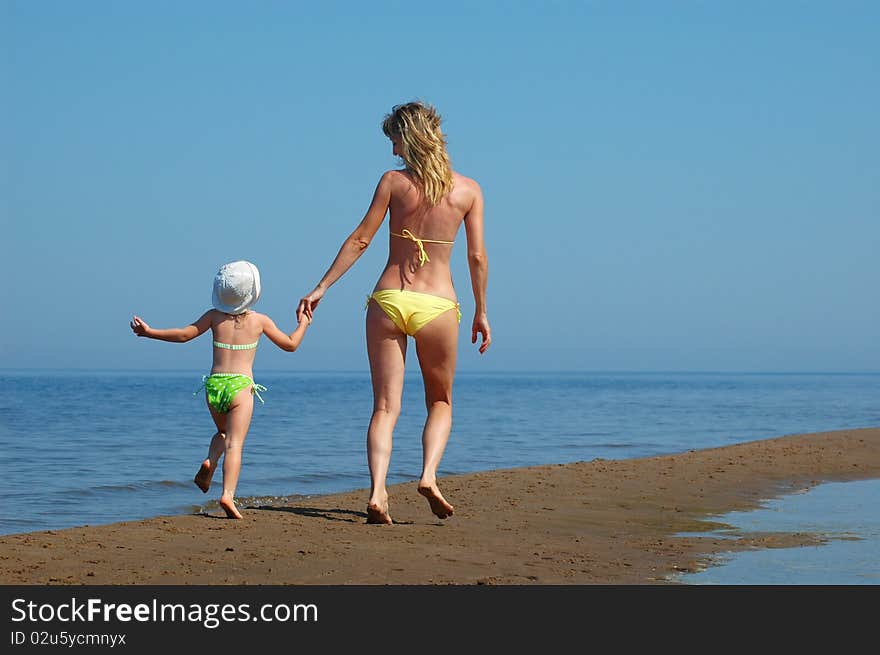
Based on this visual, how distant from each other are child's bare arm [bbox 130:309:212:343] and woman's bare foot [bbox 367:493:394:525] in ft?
4.90

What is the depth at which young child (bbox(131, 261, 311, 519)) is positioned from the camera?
6465 millimetres

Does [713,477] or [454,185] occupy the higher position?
[454,185]

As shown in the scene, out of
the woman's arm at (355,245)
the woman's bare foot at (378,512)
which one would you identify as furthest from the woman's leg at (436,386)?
the woman's arm at (355,245)

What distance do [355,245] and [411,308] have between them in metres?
0.50

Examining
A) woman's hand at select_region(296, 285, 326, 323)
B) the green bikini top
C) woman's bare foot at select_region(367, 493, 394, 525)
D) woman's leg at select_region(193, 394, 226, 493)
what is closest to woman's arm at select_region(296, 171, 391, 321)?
woman's hand at select_region(296, 285, 326, 323)

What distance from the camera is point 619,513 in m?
7.14

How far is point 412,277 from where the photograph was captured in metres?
6.15

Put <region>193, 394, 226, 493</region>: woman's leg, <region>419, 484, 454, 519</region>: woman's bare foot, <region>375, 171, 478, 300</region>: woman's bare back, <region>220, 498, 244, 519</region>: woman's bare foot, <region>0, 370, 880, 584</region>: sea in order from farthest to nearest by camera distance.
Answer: <region>0, 370, 880, 584</region>: sea < <region>193, 394, 226, 493</region>: woman's leg < <region>220, 498, 244, 519</region>: woman's bare foot < <region>375, 171, 478, 300</region>: woman's bare back < <region>419, 484, 454, 519</region>: woman's bare foot

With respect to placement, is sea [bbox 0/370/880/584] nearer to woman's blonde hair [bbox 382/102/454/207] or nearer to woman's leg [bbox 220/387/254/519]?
woman's leg [bbox 220/387/254/519]

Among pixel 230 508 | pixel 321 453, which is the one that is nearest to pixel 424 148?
pixel 230 508

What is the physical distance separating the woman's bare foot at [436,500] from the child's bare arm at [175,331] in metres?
1.69
